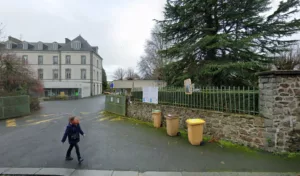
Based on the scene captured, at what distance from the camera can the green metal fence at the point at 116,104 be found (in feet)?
38.3

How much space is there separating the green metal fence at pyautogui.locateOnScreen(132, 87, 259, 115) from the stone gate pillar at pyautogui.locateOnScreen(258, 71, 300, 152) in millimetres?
509

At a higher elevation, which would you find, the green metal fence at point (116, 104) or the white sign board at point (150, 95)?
the white sign board at point (150, 95)

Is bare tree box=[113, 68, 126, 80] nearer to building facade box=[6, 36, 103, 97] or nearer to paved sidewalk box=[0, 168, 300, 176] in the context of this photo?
building facade box=[6, 36, 103, 97]

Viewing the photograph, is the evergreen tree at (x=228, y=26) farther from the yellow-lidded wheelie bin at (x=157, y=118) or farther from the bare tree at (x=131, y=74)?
the bare tree at (x=131, y=74)

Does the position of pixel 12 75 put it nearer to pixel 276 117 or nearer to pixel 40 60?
pixel 276 117

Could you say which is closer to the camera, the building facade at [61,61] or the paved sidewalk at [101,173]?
the paved sidewalk at [101,173]

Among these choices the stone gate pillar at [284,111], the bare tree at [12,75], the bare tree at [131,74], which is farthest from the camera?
the bare tree at [131,74]

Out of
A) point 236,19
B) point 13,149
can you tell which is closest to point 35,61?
point 13,149

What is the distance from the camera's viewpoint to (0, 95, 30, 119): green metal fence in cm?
1101

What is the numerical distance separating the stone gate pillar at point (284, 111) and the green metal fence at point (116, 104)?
342 inches

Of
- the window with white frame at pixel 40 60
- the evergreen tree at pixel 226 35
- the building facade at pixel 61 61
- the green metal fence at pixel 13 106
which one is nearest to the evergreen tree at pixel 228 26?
the evergreen tree at pixel 226 35

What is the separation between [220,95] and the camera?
20.3ft

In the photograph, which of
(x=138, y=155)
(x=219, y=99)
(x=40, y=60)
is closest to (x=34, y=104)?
(x=138, y=155)

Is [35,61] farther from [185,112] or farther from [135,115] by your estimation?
[185,112]
